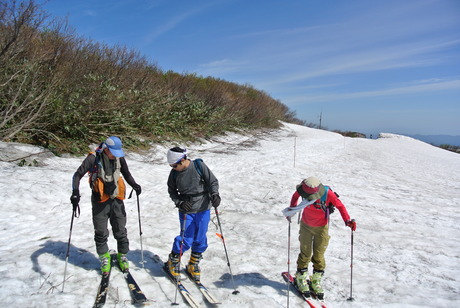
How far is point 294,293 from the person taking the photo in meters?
4.27

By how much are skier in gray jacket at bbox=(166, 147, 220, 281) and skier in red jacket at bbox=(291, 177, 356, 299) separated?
1.35 metres

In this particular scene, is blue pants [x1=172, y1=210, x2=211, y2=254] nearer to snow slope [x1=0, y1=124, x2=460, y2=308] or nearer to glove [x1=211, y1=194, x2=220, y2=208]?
glove [x1=211, y1=194, x2=220, y2=208]

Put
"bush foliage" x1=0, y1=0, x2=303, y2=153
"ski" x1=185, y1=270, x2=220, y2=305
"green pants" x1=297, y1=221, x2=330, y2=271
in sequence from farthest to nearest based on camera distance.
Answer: "bush foliage" x1=0, y1=0, x2=303, y2=153, "green pants" x1=297, y1=221, x2=330, y2=271, "ski" x1=185, y1=270, x2=220, y2=305

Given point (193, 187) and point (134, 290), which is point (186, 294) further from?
point (193, 187)

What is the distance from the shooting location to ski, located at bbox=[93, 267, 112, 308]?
3.54 metres

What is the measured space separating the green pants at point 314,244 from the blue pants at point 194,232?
1.49m

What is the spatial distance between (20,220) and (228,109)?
1811cm

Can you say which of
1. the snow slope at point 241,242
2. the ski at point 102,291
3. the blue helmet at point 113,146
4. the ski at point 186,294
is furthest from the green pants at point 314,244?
the blue helmet at point 113,146

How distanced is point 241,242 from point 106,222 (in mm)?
2807

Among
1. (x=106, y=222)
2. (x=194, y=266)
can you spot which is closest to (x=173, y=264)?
(x=194, y=266)

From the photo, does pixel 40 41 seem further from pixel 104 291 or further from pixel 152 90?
pixel 104 291

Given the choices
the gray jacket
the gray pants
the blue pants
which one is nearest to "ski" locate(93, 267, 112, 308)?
the gray pants

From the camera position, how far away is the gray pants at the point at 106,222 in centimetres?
410

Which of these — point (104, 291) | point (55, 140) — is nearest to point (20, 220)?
point (104, 291)
